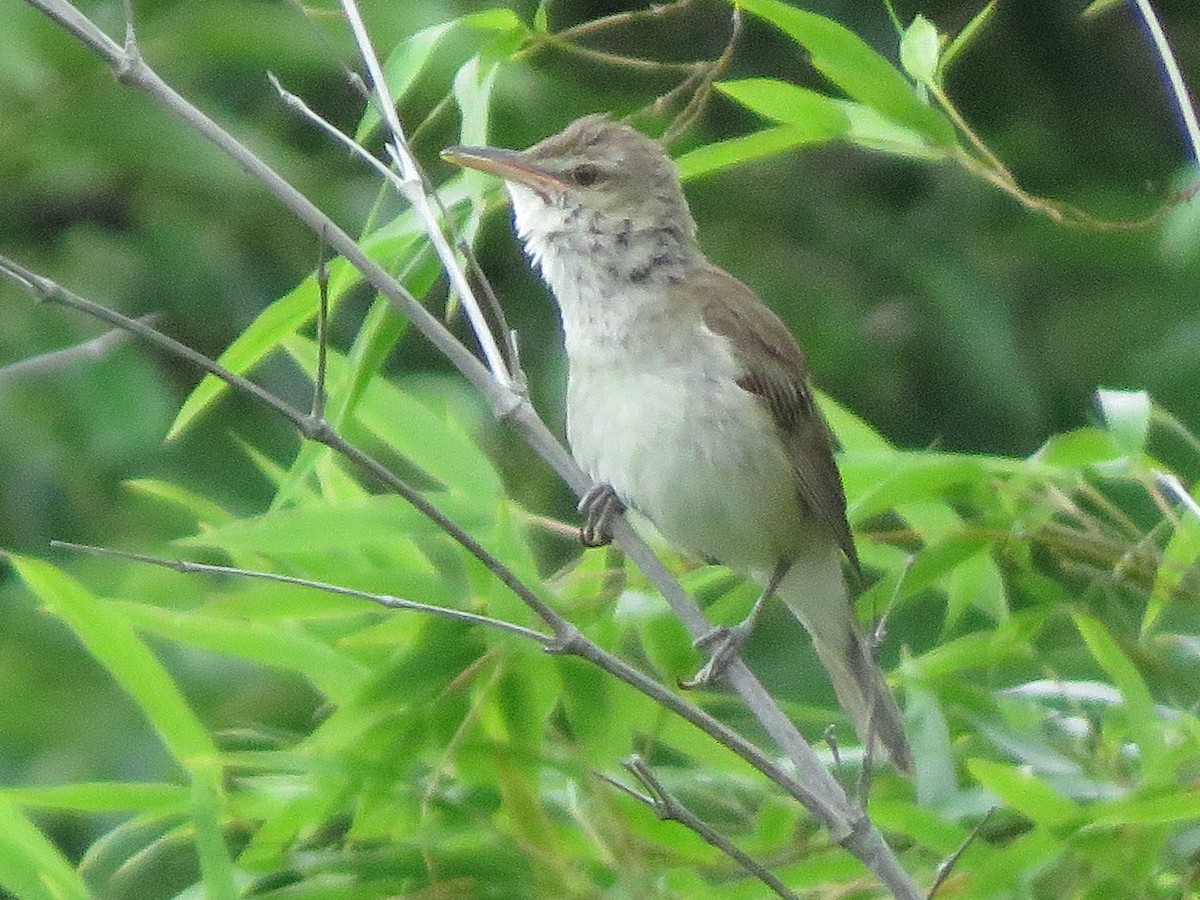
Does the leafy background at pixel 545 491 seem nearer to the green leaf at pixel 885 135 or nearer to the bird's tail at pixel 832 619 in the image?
the bird's tail at pixel 832 619

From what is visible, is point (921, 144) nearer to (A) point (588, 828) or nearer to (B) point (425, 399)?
(A) point (588, 828)

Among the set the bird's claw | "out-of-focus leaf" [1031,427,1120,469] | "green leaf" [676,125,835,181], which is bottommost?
the bird's claw

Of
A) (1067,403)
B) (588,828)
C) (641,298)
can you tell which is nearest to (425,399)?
(641,298)

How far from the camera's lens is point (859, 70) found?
2471mm

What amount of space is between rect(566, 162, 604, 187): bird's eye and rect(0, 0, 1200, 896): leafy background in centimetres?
35

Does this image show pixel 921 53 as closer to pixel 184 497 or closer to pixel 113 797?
pixel 184 497

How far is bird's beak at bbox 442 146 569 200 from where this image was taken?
8.75ft

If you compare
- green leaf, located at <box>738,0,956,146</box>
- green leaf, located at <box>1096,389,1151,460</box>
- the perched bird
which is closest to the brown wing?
the perched bird

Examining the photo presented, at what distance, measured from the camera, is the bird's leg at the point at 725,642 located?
2430mm

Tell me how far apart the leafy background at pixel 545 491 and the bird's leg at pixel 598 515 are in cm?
12

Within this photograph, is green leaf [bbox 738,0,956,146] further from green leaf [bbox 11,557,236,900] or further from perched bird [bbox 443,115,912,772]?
green leaf [bbox 11,557,236,900]

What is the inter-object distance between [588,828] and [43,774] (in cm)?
139

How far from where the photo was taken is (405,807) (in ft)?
8.38

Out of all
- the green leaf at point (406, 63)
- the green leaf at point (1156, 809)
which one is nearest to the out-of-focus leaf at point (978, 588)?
the green leaf at point (1156, 809)
